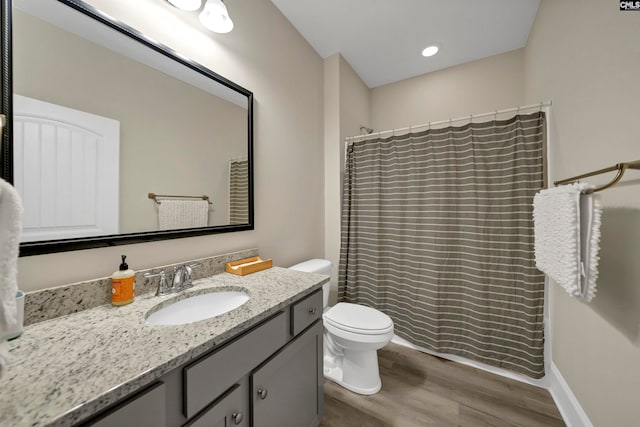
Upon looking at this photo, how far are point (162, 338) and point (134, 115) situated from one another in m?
0.90

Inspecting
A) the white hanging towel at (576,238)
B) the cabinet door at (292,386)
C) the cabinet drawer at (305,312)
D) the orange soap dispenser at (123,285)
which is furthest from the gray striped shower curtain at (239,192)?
the white hanging towel at (576,238)

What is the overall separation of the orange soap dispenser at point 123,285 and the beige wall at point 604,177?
187 centimetres

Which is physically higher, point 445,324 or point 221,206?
point 221,206

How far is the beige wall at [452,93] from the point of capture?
2162 mm

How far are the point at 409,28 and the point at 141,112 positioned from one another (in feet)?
6.69

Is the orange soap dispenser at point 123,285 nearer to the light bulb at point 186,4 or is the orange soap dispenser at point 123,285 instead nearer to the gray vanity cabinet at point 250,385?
the gray vanity cabinet at point 250,385

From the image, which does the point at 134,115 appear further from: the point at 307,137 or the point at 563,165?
the point at 563,165

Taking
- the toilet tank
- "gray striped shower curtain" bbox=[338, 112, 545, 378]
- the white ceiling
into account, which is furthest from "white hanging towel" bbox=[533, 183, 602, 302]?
the white ceiling

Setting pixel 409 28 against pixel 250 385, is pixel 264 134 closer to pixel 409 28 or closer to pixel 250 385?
pixel 250 385

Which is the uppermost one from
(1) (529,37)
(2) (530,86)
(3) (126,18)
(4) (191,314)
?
(1) (529,37)

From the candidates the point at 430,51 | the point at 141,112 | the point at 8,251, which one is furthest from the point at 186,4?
the point at 430,51

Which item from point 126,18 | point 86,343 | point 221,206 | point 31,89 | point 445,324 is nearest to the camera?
point 86,343

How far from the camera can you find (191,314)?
1.01 metres

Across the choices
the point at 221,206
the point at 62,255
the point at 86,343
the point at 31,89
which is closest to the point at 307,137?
the point at 221,206
